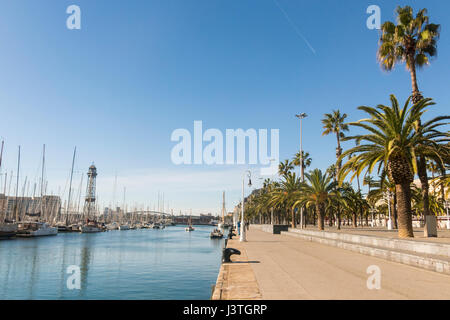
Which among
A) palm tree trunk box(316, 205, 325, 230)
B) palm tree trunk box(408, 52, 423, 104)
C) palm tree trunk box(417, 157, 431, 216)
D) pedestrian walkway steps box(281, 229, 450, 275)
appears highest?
palm tree trunk box(408, 52, 423, 104)

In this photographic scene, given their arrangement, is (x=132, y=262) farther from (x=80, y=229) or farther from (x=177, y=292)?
(x=80, y=229)

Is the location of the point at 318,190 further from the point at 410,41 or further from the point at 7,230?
the point at 7,230

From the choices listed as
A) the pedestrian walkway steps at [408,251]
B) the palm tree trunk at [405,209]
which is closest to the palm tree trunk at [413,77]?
the palm tree trunk at [405,209]

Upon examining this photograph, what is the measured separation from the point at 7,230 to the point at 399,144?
73182 mm

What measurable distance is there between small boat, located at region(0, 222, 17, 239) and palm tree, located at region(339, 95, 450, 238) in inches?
2742

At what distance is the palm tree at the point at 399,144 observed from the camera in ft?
65.1

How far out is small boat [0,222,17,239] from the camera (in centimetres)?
6379

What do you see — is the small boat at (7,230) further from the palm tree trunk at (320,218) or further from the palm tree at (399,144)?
the palm tree at (399,144)

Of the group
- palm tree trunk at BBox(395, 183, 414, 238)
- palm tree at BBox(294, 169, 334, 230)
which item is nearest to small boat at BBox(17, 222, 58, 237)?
palm tree at BBox(294, 169, 334, 230)

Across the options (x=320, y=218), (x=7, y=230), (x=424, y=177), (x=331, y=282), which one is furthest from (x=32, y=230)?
(x=331, y=282)

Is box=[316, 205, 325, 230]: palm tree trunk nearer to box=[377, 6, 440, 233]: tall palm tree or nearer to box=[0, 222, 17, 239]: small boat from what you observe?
box=[377, 6, 440, 233]: tall palm tree

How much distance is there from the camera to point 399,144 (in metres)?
Answer: 19.9

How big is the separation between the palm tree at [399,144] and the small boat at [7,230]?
69.6 m
